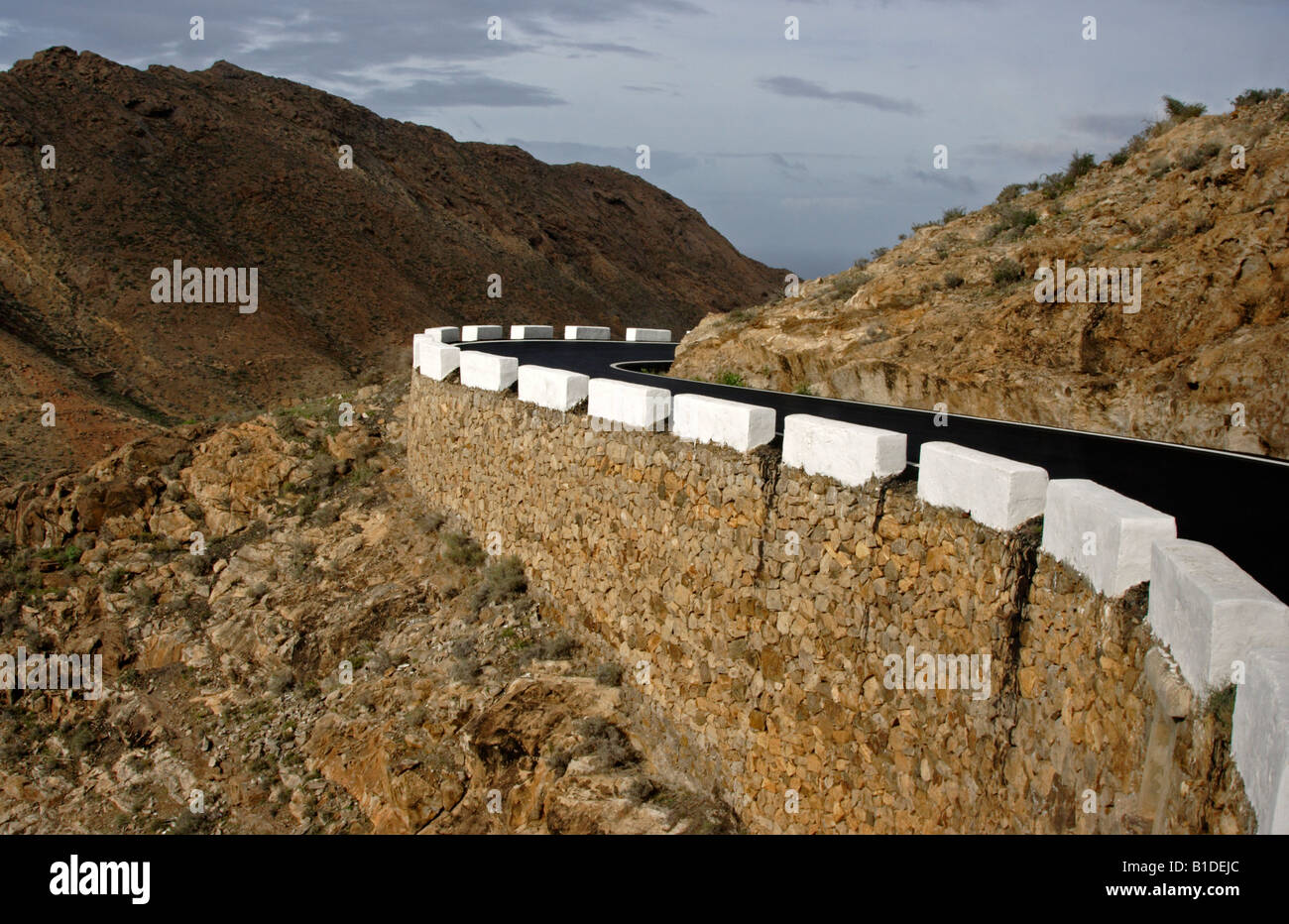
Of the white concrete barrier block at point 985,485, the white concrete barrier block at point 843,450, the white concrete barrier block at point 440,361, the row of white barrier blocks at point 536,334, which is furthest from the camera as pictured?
the row of white barrier blocks at point 536,334

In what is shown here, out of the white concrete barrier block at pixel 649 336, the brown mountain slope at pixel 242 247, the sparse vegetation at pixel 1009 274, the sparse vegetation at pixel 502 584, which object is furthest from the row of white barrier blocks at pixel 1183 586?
the brown mountain slope at pixel 242 247

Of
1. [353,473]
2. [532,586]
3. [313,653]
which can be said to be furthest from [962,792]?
[353,473]

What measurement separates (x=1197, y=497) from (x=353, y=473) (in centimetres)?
1331

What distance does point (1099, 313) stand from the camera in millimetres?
10750

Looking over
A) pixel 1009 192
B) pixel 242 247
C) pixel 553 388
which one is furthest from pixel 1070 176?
pixel 242 247

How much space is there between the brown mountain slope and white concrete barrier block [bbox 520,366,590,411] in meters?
21.0

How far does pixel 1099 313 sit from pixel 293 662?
10.4 m

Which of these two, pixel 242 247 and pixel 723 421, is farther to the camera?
pixel 242 247

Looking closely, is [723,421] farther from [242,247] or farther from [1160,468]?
[242,247]

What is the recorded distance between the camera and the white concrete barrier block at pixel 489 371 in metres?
13.2

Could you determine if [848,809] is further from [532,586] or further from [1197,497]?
[532,586]

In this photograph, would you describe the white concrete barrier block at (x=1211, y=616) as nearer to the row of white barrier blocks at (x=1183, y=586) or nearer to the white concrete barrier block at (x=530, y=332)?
the row of white barrier blocks at (x=1183, y=586)

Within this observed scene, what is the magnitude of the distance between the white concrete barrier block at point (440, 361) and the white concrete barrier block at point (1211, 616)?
39.4 feet

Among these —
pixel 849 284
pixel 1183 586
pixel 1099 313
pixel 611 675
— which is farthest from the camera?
pixel 849 284
